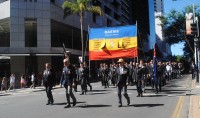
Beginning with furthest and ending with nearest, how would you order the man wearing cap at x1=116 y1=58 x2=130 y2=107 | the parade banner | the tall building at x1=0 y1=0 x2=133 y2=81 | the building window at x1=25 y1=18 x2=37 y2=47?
the building window at x1=25 y1=18 x2=37 y2=47 < the tall building at x1=0 y1=0 x2=133 y2=81 < the parade banner < the man wearing cap at x1=116 y1=58 x2=130 y2=107

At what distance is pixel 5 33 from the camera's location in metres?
39.5

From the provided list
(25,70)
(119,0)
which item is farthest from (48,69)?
(119,0)

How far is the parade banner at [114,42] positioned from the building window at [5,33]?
21221mm

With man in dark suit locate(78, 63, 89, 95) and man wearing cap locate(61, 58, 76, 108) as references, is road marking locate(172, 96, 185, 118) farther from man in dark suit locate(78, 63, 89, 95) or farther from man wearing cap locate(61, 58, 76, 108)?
man in dark suit locate(78, 63, 89, 95)

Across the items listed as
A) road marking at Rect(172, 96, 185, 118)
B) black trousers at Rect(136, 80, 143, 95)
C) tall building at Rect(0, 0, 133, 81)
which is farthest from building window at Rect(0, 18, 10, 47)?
road marking at Rect(172, 96, 185, 118)

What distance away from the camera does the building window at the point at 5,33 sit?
129ft

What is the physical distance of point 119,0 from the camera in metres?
82.2

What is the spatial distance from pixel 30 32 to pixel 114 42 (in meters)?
22.1

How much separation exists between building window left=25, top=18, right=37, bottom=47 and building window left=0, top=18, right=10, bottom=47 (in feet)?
5.95

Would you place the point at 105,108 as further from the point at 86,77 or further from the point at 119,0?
the point at 119,0

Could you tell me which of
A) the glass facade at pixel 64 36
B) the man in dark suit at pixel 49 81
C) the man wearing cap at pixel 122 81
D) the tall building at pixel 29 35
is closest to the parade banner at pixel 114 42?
the man wearing cap at pixel 122 81

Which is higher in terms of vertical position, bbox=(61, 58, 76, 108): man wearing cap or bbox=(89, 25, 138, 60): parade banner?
bbox=(89, 25, 138, 60): parade banner

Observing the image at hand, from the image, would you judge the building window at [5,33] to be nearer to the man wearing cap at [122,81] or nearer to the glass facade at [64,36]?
the glass facade at [64,36]

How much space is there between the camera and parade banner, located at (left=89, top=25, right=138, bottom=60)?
18844mm
